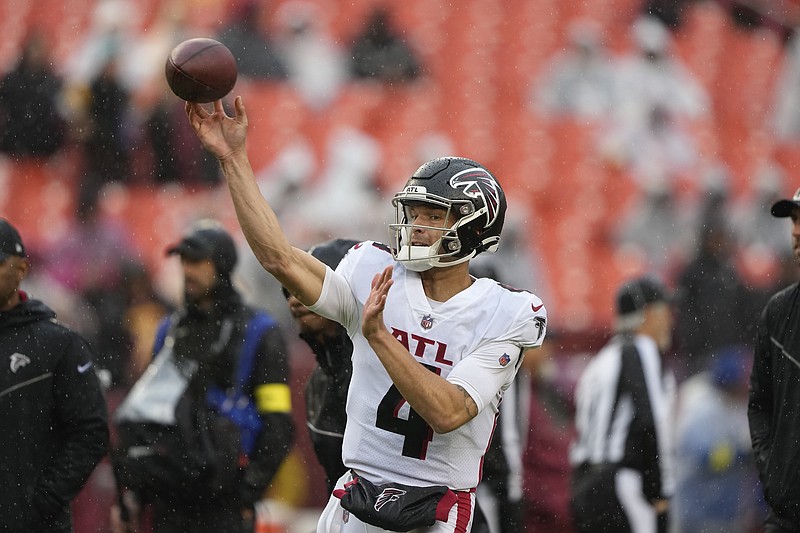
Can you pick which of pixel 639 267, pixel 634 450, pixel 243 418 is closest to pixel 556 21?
pixel 639 267

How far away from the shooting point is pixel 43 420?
4.75 meters

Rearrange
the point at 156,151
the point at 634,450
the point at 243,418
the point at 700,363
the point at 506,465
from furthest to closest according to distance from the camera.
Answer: the point at 156,151 → the point at 700,363 → the point at 634,450 → the point at 506,465 → the point at 243,418

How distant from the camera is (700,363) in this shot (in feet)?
29.7

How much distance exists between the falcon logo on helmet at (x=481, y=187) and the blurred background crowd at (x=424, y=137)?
19.8 ft

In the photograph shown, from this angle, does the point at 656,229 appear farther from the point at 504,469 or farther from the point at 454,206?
Result: the point at 454,206

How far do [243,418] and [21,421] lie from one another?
100 centimetres

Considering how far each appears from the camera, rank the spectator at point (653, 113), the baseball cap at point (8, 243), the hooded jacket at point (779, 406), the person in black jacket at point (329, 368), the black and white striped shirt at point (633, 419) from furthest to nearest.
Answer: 1. the spectator at point (653, 113)
2. the black and white striped shirt at point (633, 419)
3. the baseball cap at point (8, 243)
4. the person in black jacket at point (329, 368)
5. the hooded jacket at point (779, 406)

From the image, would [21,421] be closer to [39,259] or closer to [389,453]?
[389,453]

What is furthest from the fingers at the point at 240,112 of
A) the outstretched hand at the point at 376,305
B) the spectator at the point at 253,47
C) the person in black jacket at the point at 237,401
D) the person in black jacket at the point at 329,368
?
the spectator at the point at 253,47

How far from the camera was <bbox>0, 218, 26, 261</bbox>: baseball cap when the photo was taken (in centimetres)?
480

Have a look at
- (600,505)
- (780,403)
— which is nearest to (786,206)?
(780,403)

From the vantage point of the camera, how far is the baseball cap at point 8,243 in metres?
4.80

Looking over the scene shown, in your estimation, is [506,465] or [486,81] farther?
[486,81]

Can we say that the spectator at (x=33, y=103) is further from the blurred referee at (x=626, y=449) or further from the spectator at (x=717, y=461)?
the blurred referee at (x=626, y=449)
